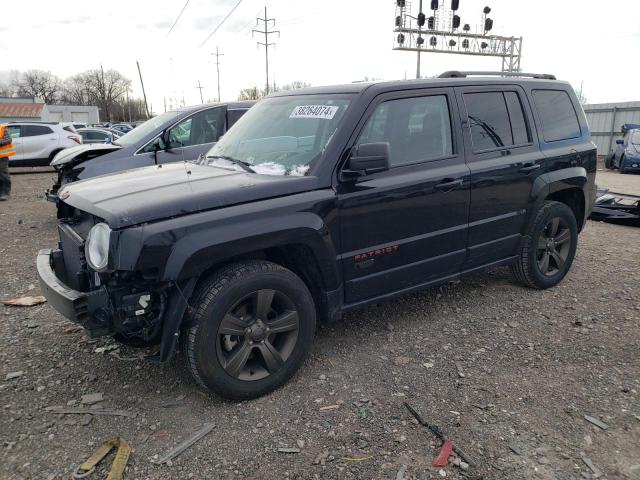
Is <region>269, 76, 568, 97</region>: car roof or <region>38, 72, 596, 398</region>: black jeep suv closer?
<region>38, 72, 596, 398</region>: black jeep suv

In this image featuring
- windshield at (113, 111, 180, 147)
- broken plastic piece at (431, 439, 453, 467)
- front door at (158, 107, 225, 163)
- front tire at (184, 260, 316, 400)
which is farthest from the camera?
windshield at (113, 111, 180, 147)

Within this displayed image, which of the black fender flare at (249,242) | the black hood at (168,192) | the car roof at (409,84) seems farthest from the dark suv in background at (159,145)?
the black fender flare at (249,242)

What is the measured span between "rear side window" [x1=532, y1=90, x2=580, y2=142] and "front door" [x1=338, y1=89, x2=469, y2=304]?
4.07ft

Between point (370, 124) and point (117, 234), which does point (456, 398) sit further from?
point (117, 234)

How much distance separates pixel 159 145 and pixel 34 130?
12.2 m

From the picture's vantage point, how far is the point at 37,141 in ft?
54.3

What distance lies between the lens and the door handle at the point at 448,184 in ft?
12.3

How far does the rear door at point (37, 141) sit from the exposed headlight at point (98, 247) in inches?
635

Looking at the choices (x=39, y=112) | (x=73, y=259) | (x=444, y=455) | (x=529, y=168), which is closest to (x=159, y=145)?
(x=73, y=259)

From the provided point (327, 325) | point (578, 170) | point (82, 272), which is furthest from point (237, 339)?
point (578, 170)

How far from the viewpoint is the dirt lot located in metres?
2.61

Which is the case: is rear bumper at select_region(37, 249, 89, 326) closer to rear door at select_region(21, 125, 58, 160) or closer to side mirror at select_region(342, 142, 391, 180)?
side mirror at select_region(342, 142, 391, 180)

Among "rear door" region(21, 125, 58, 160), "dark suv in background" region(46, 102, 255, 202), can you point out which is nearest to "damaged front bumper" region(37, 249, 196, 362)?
"dark suv in background" region(46, 102, 255, 202)

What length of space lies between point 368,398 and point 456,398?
557 millimetres
